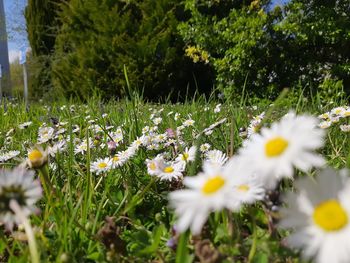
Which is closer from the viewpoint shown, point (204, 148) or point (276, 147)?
point (276, 147)

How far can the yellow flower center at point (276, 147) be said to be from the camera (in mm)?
451

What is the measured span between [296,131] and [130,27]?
→ 7137 millimetres

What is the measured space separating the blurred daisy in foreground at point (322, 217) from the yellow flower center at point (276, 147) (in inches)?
1.6

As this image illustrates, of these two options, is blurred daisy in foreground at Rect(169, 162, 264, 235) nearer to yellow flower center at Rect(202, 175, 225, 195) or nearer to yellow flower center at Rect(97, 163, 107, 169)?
yellow flower center at Rect(202, 175, 225, 195)

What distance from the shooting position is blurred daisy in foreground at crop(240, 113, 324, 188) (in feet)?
1.38

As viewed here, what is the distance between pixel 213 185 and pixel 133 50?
22.2 ft

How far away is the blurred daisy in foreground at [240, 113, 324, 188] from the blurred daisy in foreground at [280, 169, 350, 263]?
2 centimetres

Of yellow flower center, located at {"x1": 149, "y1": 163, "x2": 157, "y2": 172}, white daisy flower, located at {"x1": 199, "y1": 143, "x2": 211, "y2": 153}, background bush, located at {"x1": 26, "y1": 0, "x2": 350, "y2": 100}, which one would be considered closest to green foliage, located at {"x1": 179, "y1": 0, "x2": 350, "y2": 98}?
background bush, located at {"x1": 26, "y1": 0, "x2": 350, "y2": 100}

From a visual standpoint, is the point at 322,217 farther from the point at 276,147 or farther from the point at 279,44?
the point at 279,44

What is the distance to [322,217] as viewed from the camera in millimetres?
405

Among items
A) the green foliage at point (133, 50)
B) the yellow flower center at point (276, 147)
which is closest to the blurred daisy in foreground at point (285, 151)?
the yellow flower center at point (276, 147)

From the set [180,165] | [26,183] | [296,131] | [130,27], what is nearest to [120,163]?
[180,165]

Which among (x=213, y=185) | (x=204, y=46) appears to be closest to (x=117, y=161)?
(x=213, y=185)

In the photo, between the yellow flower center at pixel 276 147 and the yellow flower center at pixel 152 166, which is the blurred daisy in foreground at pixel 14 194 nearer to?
the yellow flower center at pixel 276 147
